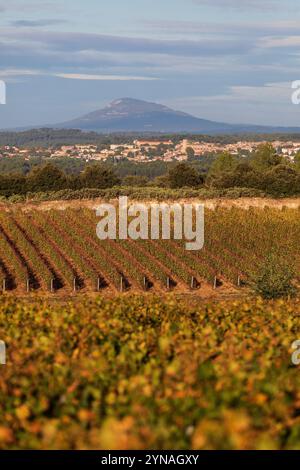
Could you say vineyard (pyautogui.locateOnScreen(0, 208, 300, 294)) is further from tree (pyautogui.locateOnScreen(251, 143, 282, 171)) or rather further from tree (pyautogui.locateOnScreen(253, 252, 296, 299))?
tree (pyautogui.locateOnScreen(251, 143, 282, 171))

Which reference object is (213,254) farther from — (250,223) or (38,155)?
(38,155)

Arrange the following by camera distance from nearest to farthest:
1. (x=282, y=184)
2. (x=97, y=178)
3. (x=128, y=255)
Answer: (x=128, y=255) < (x=282, y=184) < (x=97, y=178)

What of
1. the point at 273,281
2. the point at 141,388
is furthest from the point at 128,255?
the point at 141,388

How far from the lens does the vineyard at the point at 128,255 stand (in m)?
27.2

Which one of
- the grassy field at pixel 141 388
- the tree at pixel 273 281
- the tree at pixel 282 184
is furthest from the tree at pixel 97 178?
the grassy field at pixel 141 388

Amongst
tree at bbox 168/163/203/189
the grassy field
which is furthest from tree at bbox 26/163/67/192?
the grassy field

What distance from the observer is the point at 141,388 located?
576 centimetres

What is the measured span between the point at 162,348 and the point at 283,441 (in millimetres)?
2087

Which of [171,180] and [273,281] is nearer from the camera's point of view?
[273,281]

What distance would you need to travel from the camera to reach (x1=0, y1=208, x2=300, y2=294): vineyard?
2721 centimetres

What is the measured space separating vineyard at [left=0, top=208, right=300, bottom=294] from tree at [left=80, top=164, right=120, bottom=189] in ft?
58.5

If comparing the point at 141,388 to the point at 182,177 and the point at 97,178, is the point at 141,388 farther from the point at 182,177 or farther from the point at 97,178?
the point at 182,177

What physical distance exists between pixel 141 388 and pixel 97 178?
169ft

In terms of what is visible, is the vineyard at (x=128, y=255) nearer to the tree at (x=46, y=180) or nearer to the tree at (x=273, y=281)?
the tree at (x=273, y=281)
